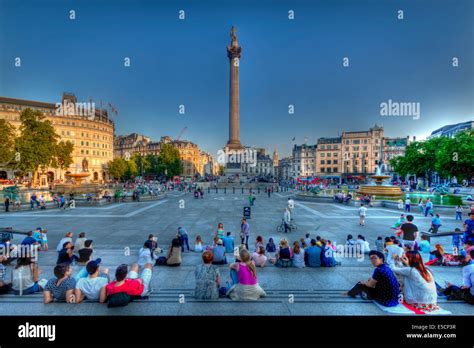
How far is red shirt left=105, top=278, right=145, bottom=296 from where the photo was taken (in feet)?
18.7

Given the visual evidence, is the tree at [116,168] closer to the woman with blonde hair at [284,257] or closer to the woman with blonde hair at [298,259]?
the woman with blonde hair at [284,257]

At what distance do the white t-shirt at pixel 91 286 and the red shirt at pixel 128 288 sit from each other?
0.63ft

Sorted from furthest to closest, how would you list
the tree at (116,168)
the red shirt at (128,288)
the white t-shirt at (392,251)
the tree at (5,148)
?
the tree at (116,168), the tree at (5,148), the white t-shirt at (392,251), the red shirt at (128,288)

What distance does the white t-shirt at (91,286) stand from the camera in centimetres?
575

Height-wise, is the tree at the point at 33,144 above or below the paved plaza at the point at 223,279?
above

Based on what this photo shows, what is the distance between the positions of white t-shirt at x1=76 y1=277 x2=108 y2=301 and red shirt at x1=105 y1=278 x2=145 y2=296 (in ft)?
0.63

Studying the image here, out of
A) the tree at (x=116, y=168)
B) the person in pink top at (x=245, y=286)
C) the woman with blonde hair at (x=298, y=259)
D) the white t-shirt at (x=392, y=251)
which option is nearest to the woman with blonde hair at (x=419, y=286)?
the white t-shirt at (x=392, y=251)

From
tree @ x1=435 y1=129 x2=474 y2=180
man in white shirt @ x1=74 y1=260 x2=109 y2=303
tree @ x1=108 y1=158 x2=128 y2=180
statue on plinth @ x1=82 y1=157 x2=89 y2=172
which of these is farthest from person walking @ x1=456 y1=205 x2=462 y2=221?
statue on plinth @ x1=82 y1=157 x2=89 y2=172

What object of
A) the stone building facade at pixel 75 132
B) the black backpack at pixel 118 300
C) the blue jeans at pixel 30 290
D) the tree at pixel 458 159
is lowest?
the blue jeans at pixel 30 290

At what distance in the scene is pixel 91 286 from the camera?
576cm

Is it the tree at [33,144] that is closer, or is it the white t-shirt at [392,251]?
the white t-shirt at [392,251]
